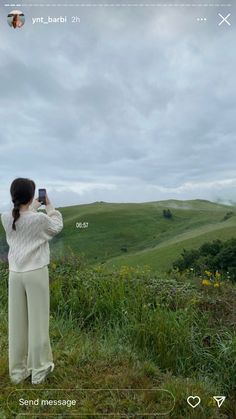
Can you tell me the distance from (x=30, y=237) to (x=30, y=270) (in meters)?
0.27

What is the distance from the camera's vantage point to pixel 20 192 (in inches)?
127

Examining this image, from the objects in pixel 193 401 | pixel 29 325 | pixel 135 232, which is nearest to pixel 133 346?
pixel 193 401

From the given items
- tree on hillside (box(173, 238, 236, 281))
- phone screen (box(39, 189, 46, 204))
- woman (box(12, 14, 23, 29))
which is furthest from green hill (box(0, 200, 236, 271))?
woman (box(12, 14, 23, 29))

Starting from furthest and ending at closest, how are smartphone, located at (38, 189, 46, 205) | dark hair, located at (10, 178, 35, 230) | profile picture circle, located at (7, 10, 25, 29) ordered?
1. profile picture circle, located at (7, 10, 25, 29)
2. smartphone, located at (38, 189, 46, 205)
3. dark hair, located at (10, 178, 35, 230)

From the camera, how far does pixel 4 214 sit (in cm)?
336

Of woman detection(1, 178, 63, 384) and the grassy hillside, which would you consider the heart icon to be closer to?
the grassy hillside

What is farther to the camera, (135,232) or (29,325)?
(135,232)

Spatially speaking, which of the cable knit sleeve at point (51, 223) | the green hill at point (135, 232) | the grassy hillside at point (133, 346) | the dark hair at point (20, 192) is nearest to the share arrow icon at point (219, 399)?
the grassy hillside at point (133, 346)

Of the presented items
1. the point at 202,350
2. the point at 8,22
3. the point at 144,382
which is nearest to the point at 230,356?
the point at 202,350

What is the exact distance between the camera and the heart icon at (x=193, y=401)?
3.05m

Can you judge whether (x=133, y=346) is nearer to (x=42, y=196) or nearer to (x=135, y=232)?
(x=42, y=196)

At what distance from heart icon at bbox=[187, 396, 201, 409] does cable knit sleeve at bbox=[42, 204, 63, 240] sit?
5.64 ft

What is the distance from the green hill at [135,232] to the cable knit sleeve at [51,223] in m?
1.62

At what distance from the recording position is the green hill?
6715 millimetres
